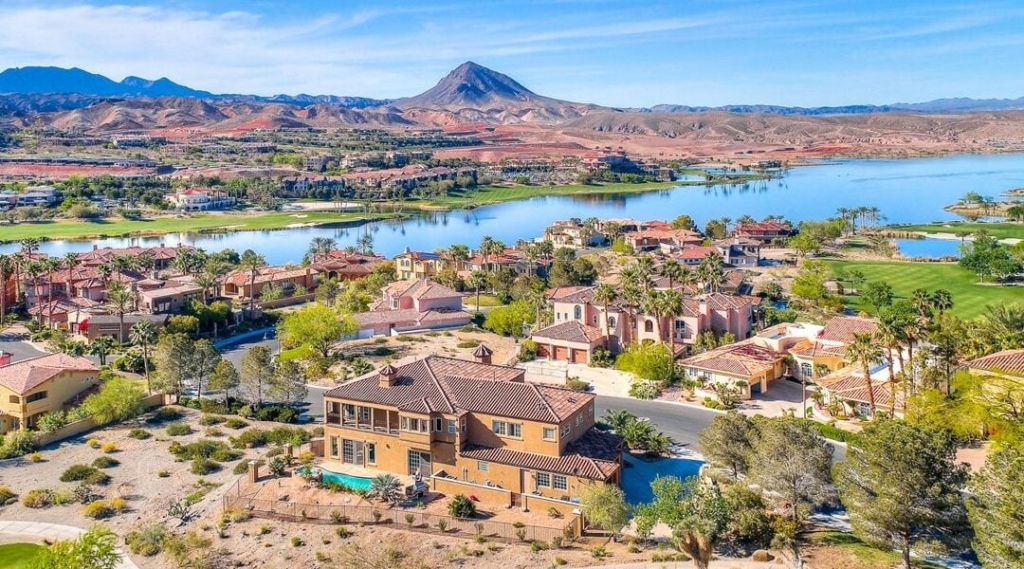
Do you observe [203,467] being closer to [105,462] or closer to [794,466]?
[105,462]

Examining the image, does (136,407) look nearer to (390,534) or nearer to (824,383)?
(390,534)

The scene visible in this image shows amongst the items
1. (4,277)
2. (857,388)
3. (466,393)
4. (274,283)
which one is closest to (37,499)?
(466,393)

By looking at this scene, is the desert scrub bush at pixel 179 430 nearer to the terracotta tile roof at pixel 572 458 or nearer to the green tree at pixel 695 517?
the terracotta tile roof at pixel 572 458

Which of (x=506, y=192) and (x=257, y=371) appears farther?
(x=506, y=192)

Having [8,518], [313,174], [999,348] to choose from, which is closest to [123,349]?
[8,518]

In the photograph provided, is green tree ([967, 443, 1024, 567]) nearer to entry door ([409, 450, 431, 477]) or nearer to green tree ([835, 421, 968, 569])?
green tree ([835, 421, 968, 569])
